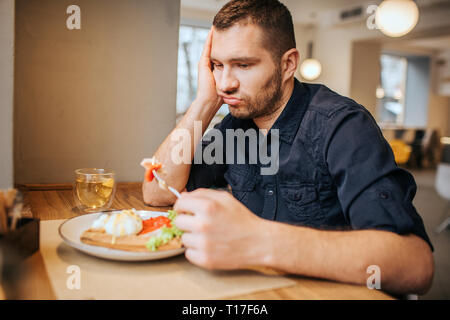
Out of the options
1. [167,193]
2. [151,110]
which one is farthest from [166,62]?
[167,193]

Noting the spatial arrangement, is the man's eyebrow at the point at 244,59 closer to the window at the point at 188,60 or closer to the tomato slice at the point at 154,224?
the tomato slice at the point at 154,224

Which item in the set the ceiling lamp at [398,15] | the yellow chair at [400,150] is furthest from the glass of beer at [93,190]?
the yellow chair at [400,150]

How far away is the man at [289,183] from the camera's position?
2.38 feet

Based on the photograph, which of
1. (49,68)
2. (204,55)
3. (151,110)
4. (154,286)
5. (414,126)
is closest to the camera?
(154,286)

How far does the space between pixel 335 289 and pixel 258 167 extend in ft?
2.04

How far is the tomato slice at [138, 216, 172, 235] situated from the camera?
88cm

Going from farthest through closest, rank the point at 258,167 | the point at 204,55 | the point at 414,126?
the point at 414,126 → the point at 204,55 → the point at 258,167

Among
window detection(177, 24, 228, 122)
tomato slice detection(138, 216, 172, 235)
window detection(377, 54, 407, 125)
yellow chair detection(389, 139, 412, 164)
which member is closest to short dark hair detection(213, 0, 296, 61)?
tomato slice detection(138, 216, 172, 235)

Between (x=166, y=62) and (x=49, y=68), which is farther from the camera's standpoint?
(x=166, y=62)

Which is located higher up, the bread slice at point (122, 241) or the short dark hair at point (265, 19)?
the short dark hair at point (265, 19)

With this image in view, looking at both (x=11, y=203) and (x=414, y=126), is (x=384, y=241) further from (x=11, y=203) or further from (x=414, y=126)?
(x=414, y=126)

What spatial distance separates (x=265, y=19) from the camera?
123 cm

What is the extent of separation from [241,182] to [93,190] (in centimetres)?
48

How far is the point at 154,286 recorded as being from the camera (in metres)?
0.69
